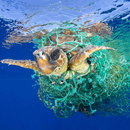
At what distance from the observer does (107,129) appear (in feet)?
85.1

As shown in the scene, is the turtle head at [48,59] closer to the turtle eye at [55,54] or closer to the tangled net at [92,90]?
the turtle eye at [55,54]

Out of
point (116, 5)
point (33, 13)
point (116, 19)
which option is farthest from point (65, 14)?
point (116, 19)

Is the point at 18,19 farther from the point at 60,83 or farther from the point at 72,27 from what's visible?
the point at 60,83

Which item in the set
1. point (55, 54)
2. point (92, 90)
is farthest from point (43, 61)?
point (92, 90)

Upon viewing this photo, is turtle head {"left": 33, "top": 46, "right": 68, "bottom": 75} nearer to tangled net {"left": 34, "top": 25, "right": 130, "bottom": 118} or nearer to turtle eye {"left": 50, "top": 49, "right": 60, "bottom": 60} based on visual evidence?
turtle eye {"left": 50, "top": 49, "right": 60, "bottom": 60}

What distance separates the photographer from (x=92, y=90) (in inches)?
104

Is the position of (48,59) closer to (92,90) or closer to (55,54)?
(55,54)

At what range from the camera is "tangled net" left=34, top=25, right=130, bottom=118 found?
92.4 inches

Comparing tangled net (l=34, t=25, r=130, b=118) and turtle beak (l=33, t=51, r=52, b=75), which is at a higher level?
turtle beak (l=33, t=51, r=52, b=75)

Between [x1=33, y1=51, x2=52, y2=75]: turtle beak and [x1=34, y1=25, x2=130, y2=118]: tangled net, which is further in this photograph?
[x1=34, y1=25, x2=130, y2=118]: tangled net

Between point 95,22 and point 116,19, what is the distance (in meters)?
A: 1.07

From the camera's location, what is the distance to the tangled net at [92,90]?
2.35m

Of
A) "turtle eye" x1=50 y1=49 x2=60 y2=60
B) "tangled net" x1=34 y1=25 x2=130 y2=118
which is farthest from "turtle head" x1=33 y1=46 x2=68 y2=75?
"tangled net" x1=34 y1=25 x2=130 y2=118

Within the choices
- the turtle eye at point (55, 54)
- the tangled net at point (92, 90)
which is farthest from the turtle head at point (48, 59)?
the tangled net at point (92, 90)
